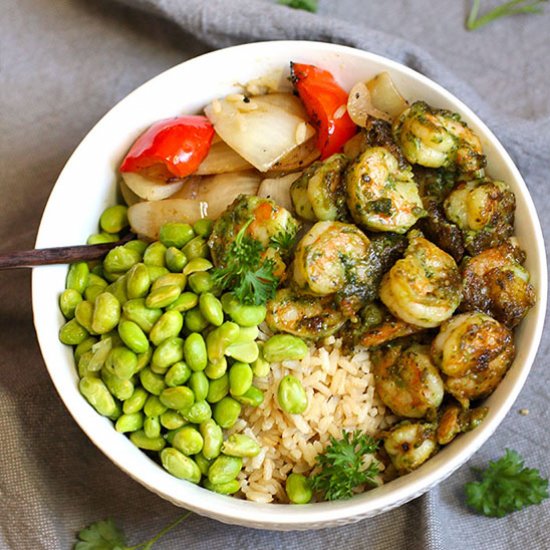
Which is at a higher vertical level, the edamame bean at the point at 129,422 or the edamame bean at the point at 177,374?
the edamame bean at the point at 177,374

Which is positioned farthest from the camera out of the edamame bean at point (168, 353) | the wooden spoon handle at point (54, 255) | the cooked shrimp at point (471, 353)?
the wooden spoon handle at point (54, 255)

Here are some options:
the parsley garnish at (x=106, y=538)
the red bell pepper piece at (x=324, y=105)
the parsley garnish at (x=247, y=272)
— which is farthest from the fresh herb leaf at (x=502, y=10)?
the parsley garnish at (x=106, y=538)

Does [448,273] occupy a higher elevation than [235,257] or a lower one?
higher

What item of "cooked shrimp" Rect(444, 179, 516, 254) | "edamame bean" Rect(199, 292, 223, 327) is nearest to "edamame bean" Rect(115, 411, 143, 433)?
"edamame bean" Rect(199, 292, 223, 327)

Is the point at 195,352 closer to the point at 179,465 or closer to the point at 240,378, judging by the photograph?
the point at 240,378

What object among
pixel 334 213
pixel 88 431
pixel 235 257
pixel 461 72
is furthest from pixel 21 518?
pixel 461 72

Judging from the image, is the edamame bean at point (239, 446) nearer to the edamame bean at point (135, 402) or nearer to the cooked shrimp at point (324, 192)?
the edamame bean at point (135, 402)

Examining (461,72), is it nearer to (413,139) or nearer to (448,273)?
(413,139)
